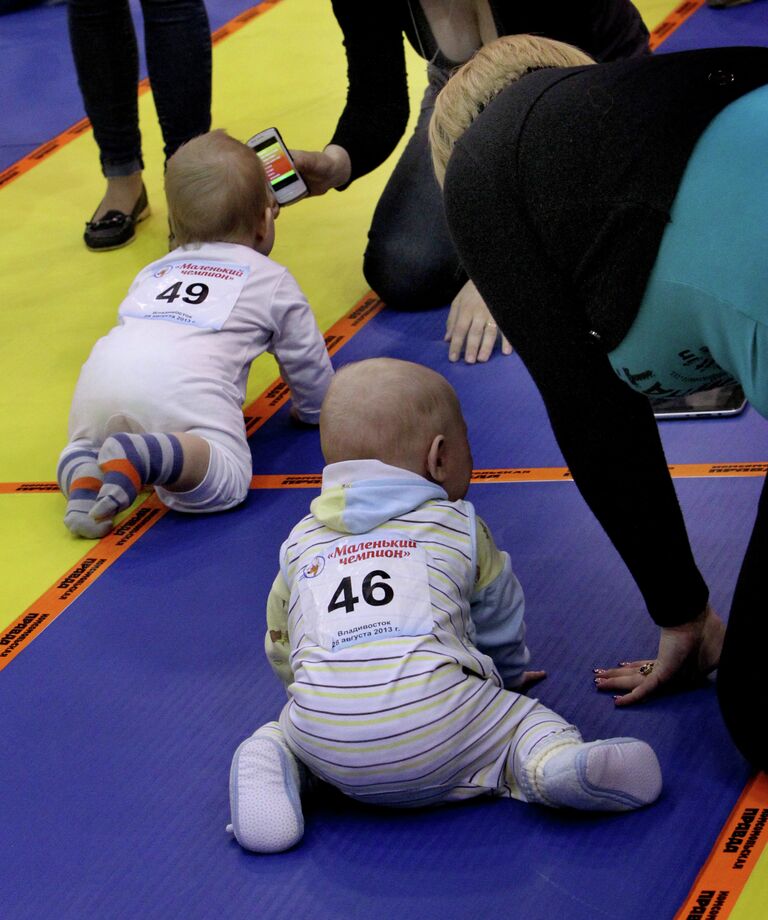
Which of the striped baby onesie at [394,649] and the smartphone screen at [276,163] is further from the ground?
the smartphone screen at [276,163]

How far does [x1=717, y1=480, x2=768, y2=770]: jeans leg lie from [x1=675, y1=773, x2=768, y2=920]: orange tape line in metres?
0.05

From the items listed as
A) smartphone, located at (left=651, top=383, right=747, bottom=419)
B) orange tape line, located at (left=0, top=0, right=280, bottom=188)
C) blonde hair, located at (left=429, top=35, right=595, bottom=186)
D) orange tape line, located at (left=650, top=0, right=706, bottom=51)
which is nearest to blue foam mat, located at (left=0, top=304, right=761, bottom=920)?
smartphone, located at (left=651, top=383, right=747, bottom=419)

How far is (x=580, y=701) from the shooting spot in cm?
163

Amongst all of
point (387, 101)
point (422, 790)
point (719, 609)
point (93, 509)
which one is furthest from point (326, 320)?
point (422, 790)

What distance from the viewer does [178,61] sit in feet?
9.93

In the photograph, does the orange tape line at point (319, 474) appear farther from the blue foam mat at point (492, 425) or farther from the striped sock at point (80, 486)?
the striped sock at point (80, 486)

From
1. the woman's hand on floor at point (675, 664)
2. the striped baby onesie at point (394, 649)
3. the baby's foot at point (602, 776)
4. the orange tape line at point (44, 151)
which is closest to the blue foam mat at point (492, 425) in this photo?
the woman's hand on floor at point (675, 664)

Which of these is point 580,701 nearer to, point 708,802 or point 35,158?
point 708,802

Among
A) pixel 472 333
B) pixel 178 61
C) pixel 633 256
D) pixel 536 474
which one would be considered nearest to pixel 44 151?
pixel 178 61

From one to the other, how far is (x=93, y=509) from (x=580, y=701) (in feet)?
3.15

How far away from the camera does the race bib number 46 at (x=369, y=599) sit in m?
1.46

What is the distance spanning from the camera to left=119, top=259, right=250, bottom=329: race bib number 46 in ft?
7.61

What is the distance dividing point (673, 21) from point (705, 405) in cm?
229

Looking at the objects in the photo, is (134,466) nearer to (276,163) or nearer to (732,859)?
(276,163)
